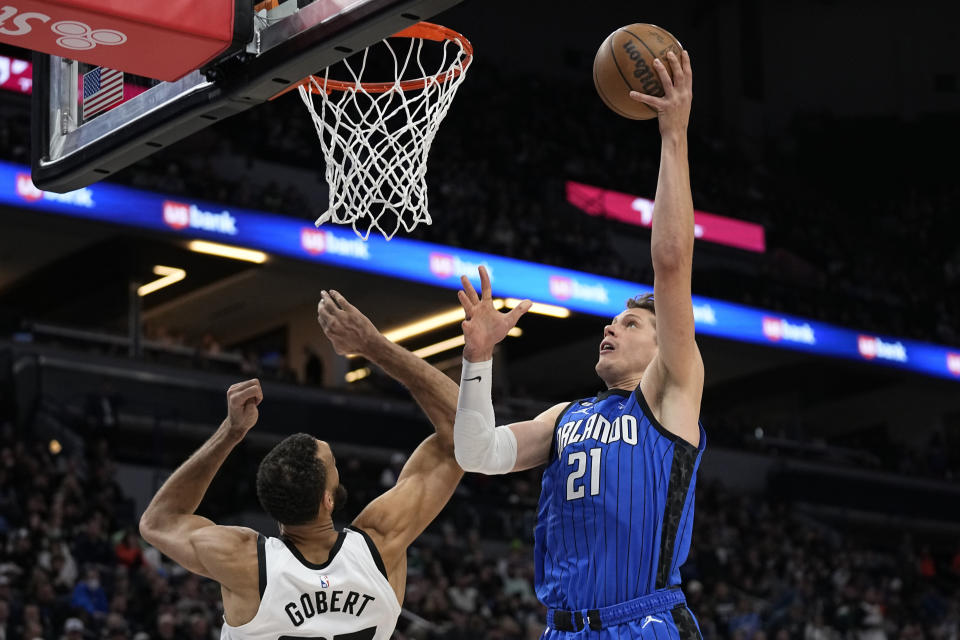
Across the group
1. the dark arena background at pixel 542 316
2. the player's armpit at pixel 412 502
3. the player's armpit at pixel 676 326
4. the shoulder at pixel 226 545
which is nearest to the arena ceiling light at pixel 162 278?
the dark arena background at pixel 542 316

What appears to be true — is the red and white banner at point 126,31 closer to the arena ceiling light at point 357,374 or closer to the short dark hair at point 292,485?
the short dark hair at point 292,485

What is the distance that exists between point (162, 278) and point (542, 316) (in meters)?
6.27

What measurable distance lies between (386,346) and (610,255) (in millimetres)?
19808

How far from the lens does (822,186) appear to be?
3189 cm

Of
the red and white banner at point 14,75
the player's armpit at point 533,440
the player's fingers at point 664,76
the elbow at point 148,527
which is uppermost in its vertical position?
the red and white banner at point 14,75

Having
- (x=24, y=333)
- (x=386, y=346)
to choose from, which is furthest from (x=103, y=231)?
(x=386, y=346)

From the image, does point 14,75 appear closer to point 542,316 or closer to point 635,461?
point 542,316

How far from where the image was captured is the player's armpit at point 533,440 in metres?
4.07

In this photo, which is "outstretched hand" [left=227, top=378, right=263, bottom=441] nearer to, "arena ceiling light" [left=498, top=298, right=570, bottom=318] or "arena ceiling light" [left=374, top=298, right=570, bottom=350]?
"arena ceiling light" [left=498, top=298, right=570, bottom=318]

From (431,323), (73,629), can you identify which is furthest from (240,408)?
(431,323)

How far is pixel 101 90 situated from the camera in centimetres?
508

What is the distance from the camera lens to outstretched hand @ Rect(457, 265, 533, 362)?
3806mm

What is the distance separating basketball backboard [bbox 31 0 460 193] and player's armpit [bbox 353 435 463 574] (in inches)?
50.0

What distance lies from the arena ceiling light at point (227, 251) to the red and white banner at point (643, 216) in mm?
7497
